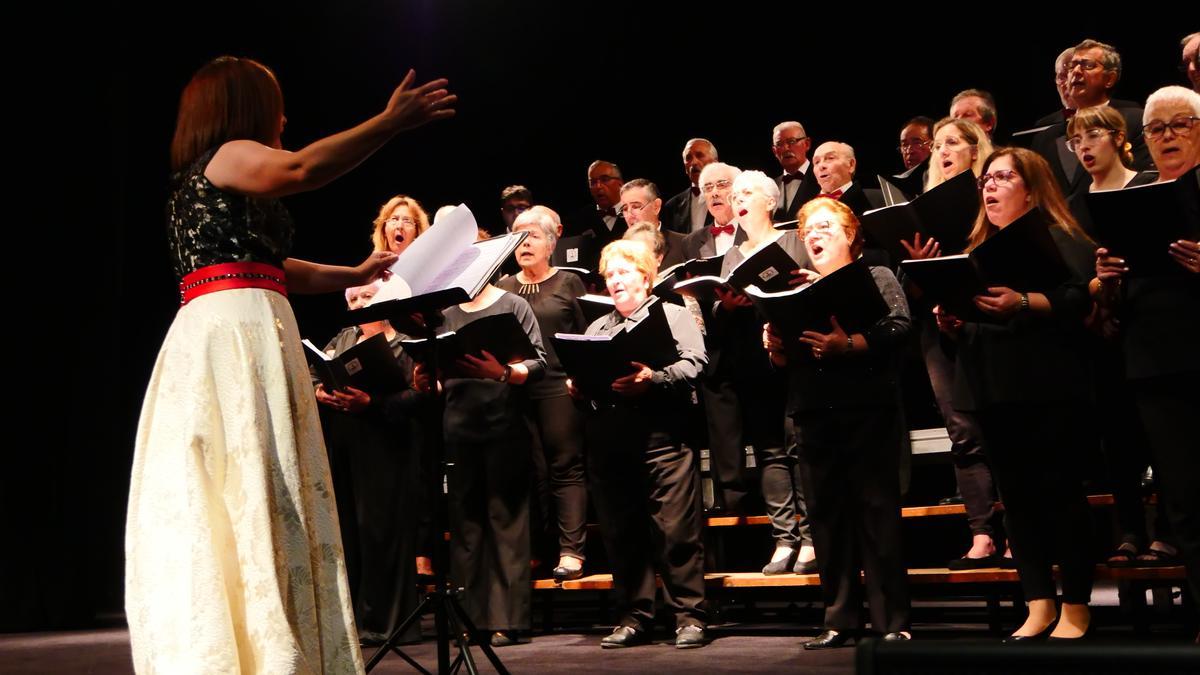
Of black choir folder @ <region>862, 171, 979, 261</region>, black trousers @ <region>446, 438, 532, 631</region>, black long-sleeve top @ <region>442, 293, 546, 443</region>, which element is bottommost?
black trousers @ <region>446, 438, 532, 631</region>

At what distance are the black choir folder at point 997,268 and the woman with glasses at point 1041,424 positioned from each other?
4cm

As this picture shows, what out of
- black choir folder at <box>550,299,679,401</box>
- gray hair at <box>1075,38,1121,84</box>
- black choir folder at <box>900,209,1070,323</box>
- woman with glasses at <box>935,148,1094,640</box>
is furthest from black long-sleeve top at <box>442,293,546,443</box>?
gray hair at <box>1075,38,1121,84</box>

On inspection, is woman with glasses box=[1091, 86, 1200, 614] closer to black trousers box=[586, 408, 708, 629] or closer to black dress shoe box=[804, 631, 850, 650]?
black dress shoe box=[804, 631, 850, 650]

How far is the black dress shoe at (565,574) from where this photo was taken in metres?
4.68

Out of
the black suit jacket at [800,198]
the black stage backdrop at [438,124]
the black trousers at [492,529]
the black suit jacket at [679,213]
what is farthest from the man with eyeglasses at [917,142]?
the black trousers at [492,529]

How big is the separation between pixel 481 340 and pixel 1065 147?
2268mm

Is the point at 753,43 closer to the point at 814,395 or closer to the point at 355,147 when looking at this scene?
the point at 814,395

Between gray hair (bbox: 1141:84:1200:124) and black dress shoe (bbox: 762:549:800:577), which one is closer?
gray hair (bbox: 1141:84:1200:124)

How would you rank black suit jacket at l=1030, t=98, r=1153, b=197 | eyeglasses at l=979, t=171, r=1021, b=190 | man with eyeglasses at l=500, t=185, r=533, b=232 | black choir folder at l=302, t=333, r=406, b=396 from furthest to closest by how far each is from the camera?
man with eyeglasses at l=500, t=185, r=533, b=232 < black choir folder at l=302, t=333, r=406, b=396 < black suit jacket at l=1030, t=98, r=1153, b=197 < eyeglasses at l=979, t=171, r=1021, b=190

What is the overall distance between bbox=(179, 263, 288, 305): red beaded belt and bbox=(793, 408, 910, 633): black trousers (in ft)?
6.47

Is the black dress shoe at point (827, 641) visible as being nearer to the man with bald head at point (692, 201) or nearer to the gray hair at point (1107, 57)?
the gray hair at point (1107, 57)

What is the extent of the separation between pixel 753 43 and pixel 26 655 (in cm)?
502

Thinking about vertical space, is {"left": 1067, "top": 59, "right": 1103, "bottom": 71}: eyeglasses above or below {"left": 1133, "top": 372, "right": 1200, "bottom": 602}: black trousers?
above

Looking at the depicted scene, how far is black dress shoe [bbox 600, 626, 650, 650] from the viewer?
4.15 m
